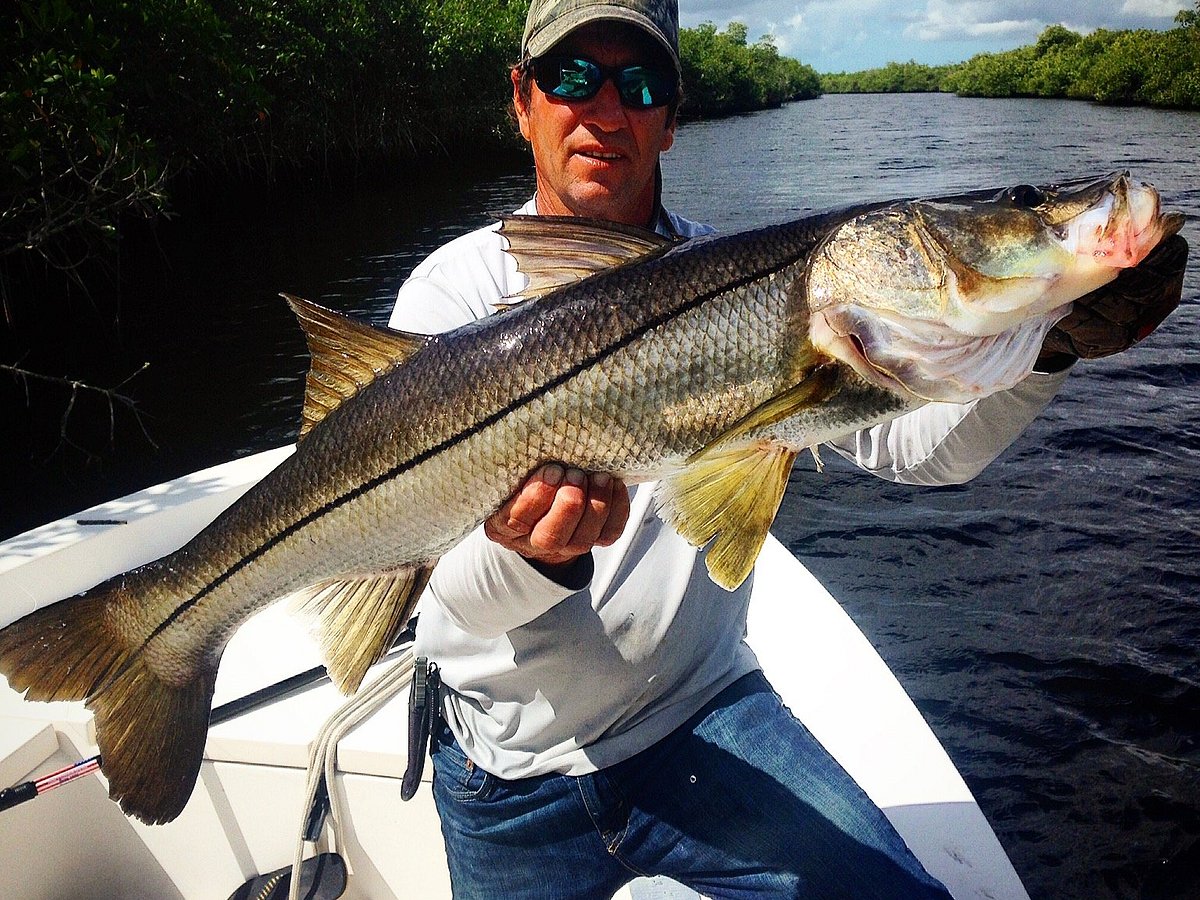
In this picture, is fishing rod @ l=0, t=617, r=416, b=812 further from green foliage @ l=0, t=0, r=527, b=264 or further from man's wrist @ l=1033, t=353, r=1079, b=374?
green foliage @ l=0, t=0, r=527, b=264

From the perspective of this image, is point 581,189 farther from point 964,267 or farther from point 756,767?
point 756,767

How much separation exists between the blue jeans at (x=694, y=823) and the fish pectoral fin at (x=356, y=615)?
58cm

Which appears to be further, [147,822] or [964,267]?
[147,822]

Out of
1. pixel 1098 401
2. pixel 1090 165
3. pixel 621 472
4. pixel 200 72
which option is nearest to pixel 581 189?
pixel 621 472

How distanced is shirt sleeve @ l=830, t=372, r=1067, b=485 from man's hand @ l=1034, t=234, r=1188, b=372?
0.53 ft

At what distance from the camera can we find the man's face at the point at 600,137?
2.68m

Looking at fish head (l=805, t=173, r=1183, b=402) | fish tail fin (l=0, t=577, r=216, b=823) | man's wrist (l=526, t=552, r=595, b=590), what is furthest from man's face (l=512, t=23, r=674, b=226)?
fish tail fin (l=0, t=577, r=216, b=823)

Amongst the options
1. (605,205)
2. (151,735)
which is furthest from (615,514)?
(151,735)

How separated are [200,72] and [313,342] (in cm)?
1910

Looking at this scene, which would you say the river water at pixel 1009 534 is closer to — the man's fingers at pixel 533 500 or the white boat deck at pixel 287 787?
the white boat deck at pixel 287 787

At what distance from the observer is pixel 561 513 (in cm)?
188

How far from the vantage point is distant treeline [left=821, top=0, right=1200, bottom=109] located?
52.3 metres

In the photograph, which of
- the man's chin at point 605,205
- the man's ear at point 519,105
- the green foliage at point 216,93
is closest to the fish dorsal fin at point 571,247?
the man's chin at point 605,205

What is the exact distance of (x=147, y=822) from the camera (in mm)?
2100
